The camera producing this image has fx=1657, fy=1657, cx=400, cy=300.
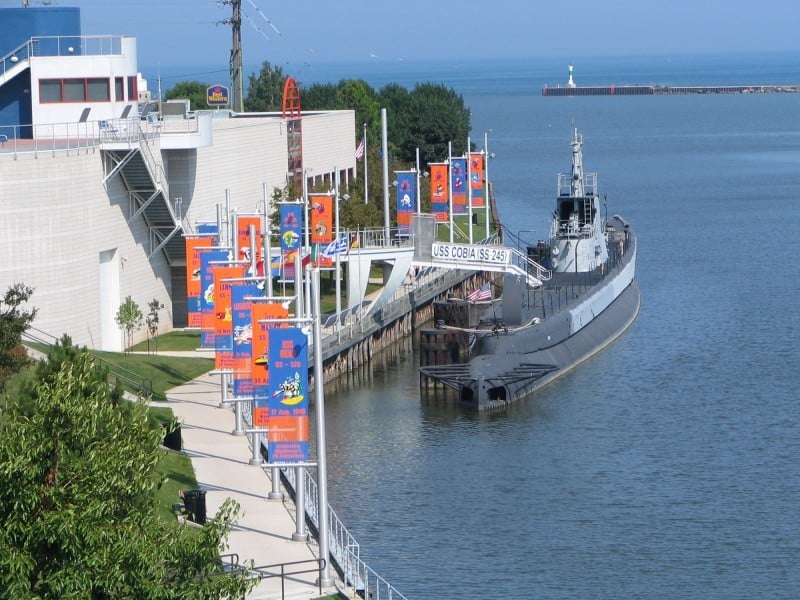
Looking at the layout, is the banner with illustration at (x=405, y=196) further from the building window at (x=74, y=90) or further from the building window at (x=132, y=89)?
the building window at (x=74, y=90)

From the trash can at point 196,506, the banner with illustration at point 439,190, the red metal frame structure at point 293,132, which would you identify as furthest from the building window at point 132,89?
the trash can at point 196,506

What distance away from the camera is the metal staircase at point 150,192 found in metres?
63.2

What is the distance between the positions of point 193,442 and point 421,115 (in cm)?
9853

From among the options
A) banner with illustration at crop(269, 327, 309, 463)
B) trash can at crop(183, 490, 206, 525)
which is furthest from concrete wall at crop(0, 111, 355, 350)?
banner with illustration at crop(269, 327, 309, 463)

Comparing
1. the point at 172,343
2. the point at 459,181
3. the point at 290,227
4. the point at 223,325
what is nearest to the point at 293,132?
the point at 459,181

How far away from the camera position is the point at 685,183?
156 m

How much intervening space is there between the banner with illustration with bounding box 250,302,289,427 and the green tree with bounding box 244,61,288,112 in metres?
121

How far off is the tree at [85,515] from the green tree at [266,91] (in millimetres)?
136297

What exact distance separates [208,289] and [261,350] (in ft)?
41.9

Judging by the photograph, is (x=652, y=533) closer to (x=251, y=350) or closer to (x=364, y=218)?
(x=251, y=350)

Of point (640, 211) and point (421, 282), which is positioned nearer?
point (421, 282)

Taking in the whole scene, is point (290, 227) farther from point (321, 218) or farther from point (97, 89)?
point (97, 89)

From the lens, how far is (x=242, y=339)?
→ 143 ft

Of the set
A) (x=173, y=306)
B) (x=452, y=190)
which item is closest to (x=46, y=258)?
(x=173, y=306)
